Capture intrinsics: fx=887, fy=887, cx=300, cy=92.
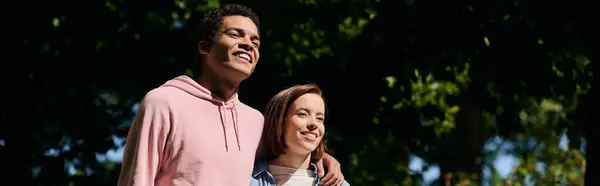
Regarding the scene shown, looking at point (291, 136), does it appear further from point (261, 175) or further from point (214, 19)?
point (214, 19)

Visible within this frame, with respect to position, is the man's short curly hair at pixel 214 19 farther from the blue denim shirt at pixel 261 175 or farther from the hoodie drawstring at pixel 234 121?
the blue denim shirt at pixel 261 175

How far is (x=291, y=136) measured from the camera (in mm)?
4094

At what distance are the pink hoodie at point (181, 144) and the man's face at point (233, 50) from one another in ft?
0.43

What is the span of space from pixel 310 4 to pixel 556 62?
233 cm

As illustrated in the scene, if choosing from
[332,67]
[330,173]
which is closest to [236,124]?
[330,173]

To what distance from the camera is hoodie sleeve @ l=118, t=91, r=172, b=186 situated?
3436 mm

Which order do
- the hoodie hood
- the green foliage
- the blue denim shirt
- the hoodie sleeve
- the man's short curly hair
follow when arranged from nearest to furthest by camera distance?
the hoodie sleeve
the hoodie hood
the man's short curly hair
the blue denim shirt
the green foliage

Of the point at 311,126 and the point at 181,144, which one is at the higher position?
the point at 311,126

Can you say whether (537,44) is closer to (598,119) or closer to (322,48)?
(598,119)

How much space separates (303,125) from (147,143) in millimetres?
878

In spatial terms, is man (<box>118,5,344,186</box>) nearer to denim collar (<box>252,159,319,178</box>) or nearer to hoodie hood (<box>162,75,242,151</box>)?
hoodie hood (<box>162,75,242,151</box>)

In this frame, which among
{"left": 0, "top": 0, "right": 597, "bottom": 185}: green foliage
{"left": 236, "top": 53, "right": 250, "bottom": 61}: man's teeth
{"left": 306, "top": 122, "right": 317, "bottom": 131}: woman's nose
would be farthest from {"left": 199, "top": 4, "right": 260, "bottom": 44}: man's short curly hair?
{"left": 0, "top": 0, "right": 597, "bottom": 185}: green foliage

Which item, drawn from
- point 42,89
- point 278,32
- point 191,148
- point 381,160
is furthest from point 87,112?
point 191,148

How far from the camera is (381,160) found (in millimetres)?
10758
